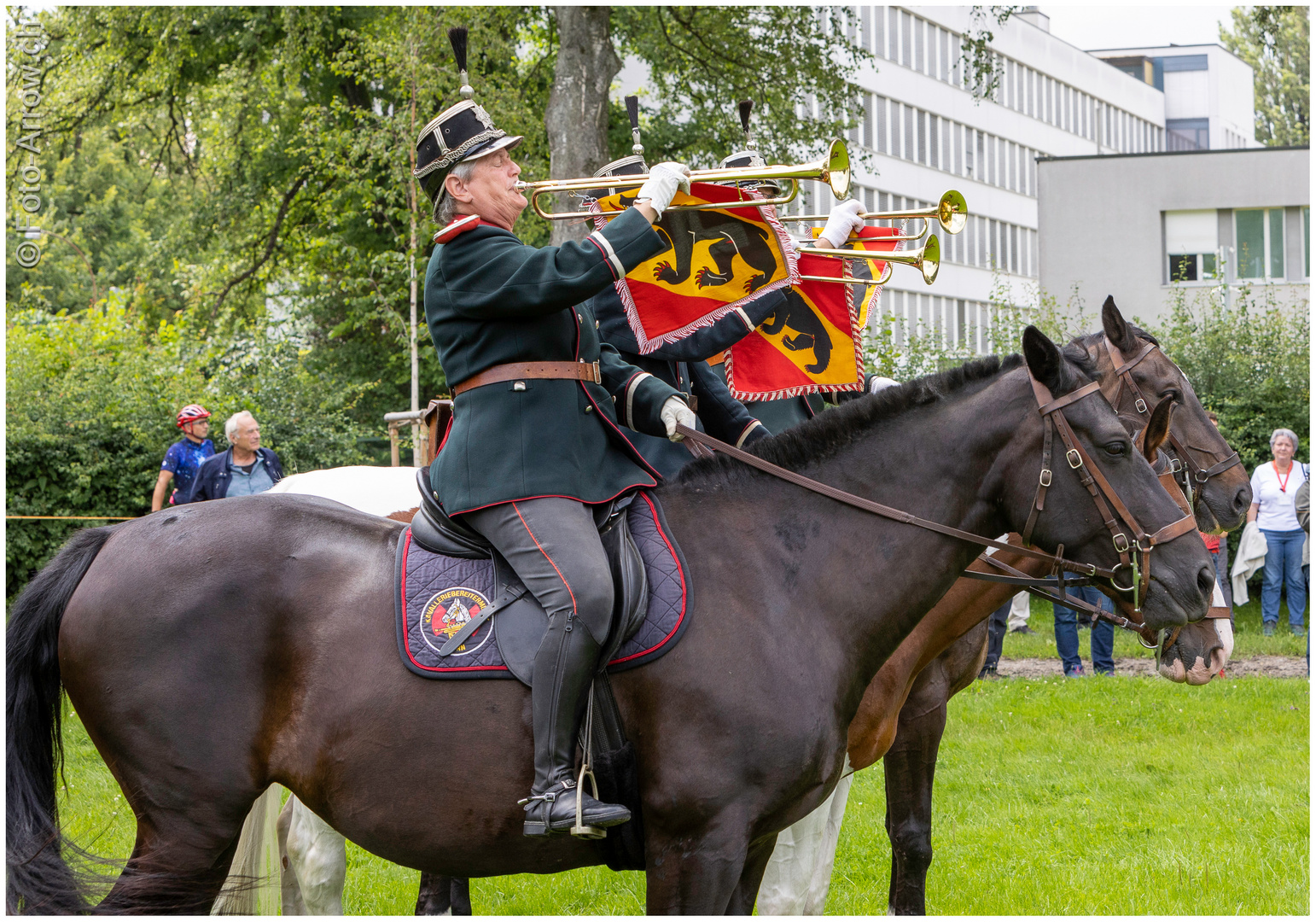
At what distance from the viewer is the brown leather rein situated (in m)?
3.39

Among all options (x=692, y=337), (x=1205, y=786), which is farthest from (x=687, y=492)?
(x=1205, y=786)

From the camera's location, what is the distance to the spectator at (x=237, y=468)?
10.2 m

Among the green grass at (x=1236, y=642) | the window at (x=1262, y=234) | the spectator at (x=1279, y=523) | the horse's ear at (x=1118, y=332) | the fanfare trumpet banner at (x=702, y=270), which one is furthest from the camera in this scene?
the window at (x=1262, y=234)

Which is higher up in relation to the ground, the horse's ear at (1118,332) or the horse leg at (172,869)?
the horse's ear at (1118,332)

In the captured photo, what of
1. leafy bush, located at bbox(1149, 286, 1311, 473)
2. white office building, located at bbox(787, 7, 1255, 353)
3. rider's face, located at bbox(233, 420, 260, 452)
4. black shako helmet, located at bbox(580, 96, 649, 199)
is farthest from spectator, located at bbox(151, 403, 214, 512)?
white office building, located at bbox(787, 7, 1255, 353)

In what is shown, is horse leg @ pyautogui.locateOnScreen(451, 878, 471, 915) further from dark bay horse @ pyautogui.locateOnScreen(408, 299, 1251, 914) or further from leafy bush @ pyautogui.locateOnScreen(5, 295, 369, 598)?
leafy bush @ pyautogui.locateOnScreen(5, 295, 369, 598)

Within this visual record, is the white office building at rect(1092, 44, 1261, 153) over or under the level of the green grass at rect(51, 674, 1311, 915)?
over

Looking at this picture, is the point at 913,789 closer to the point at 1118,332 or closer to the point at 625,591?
the point at 1118,332

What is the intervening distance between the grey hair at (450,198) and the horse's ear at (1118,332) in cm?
300

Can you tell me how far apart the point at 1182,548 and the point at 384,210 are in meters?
18.0

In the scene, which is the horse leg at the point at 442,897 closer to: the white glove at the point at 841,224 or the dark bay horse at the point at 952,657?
the dark bay horse at the point at 952,657

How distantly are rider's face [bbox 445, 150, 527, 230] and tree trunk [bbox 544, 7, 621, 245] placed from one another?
9909 millimetres

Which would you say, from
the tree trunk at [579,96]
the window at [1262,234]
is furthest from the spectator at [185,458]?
the window at [1262,234]

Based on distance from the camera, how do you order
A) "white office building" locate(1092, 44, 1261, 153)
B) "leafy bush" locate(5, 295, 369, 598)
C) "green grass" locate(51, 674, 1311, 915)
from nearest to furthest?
"green grass" locate(51, 674, 1311, 915), "leafy bush" locate(5, 295, 369, 598), "white office building" locate(1092, 44, 1261, 153)
